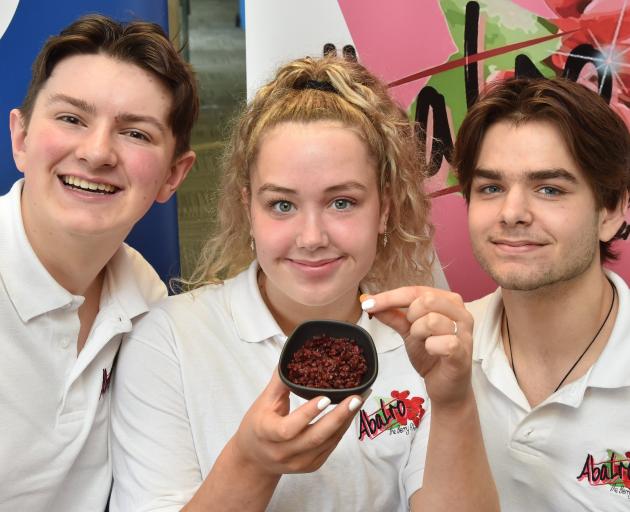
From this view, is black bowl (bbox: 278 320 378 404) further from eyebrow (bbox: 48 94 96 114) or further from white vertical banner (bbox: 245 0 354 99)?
white vertical banner (bbox: 245 0 354 99)

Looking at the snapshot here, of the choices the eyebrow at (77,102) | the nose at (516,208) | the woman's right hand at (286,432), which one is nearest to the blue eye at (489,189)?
the nose at (516,208)

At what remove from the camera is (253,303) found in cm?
176

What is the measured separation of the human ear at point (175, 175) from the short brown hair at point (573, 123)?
63 cm

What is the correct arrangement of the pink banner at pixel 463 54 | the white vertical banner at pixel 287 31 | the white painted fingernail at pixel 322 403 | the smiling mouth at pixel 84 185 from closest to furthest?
1. the white painted fingernail at pixel 322 403
2. the smiling mouth at pixel 84 185
3. the pink banner at pixel 463 54
4. the white vertical banner at pixel 287 31

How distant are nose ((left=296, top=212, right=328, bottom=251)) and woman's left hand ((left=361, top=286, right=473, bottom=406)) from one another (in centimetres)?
22

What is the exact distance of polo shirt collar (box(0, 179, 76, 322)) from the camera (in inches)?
66.1

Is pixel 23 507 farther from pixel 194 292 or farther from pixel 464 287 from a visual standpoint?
pixel 464 287

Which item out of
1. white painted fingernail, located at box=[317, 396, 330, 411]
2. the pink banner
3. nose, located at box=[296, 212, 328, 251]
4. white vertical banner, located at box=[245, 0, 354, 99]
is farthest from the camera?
white vertical banner, located at box=[245, 0, 354, 99]

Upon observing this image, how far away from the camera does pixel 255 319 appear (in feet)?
5.73

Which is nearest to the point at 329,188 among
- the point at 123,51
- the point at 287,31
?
the point at 123,51

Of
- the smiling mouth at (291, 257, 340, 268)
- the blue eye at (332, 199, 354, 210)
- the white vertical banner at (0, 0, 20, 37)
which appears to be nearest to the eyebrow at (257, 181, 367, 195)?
the blue eye at (332, 199, 354, 210)

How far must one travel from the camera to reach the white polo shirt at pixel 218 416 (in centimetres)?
165

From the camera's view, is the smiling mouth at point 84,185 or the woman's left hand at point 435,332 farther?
the smiling mouth at point 84,185

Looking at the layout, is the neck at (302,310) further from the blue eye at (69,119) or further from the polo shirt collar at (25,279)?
the blue eye at (69,119)
